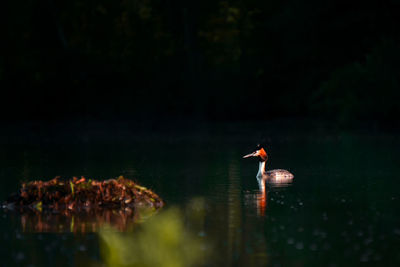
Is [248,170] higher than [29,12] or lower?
lower

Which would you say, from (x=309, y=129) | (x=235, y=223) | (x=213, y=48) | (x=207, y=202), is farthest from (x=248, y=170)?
(x=213, y=48)

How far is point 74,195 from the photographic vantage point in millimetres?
18453

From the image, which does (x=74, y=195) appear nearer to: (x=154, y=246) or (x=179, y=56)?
(x=154, y=246)

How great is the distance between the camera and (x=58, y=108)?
5453 cm

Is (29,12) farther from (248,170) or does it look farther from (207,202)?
(207,202)

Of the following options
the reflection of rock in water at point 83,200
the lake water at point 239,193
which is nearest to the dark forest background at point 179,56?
the lake water at point 239,193

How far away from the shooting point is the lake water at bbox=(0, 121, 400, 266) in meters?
13.6

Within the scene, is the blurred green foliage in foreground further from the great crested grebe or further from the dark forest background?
the dark forest background

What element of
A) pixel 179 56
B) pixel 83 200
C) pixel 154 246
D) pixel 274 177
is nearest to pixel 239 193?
pixel 274 177

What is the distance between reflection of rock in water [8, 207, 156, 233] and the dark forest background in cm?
3531

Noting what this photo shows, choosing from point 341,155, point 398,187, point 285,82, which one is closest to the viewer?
point 398,187

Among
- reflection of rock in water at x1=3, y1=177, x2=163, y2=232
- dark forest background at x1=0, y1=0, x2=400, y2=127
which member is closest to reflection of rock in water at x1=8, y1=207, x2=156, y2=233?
reflection of rock in water at x1=3, y1=177, x2=163, y2=232

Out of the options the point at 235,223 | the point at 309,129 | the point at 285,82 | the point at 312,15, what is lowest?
the point at 235,223

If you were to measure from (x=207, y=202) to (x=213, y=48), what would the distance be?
136 feet
